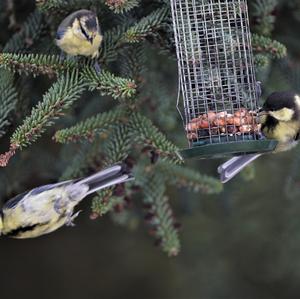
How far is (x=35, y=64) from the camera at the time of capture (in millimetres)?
2971

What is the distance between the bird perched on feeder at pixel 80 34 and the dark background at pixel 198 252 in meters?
Answer: 0.53

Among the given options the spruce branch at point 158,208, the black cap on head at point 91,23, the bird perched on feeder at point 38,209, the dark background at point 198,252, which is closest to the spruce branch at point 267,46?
the dark background at point 198,252

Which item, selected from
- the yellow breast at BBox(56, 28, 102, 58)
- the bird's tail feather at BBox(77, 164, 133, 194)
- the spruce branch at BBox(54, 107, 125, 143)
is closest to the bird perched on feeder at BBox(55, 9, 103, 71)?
the yellow breast at BBox(56, 28, 102, 58)

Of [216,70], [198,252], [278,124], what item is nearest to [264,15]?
[216,70]

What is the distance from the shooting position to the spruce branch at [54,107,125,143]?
302 cm

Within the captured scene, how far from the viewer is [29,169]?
3.82m

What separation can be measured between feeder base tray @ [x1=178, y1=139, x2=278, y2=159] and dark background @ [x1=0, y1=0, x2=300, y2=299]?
0.72m

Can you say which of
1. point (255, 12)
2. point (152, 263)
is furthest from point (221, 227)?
point (255, 12)

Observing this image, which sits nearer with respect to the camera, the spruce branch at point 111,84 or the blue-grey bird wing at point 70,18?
the spruce branch at point 111,84

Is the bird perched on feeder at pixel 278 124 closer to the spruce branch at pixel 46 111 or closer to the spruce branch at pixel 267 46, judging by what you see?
the spruce branch at pixel 267 46

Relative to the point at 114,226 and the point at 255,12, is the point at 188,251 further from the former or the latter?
the point at 255,12

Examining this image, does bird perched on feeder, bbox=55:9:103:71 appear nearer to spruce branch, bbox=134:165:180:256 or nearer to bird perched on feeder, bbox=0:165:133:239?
bird perched on feeder, bbox=0:165:133:239

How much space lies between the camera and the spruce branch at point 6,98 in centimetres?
312

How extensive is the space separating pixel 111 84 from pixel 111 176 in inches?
17.8
